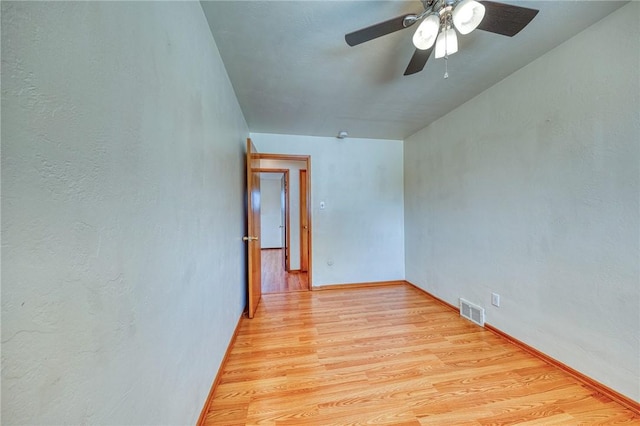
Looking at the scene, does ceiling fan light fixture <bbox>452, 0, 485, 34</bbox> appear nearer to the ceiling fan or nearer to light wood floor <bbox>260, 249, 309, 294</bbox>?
the ceiling fan

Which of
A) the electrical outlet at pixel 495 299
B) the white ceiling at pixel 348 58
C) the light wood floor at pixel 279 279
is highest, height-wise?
the white ceiling at pixel 348 58

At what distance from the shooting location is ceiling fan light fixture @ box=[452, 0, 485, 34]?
1090mm

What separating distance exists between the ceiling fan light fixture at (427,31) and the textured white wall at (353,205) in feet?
7.40

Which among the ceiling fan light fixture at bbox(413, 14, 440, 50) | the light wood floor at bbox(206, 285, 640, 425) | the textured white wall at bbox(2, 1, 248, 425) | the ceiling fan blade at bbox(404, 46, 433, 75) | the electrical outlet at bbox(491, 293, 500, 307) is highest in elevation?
the ceiling fan blade at bbox(404, 46, 433, 75)

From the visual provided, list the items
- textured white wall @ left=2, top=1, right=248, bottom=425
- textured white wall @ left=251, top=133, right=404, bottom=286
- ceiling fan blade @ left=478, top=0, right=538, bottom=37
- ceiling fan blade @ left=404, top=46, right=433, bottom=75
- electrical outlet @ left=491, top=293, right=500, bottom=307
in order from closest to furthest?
textured white wall @ left=2, top=1, right=248, bottom=425, ceiling fan blade @ left=478, top=0, right=538, bottom=37, ceiling fan blade @ left=404, top=46, right=433, bottom=75, electrical outlet @ left=491, top=293, right=500, bottom=307, textured white wall @ left=251, top=133, right=404, bottom=286

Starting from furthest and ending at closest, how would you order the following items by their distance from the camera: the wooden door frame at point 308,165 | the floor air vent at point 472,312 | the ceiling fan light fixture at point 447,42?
the wooden door frame at point 308,165, the floor air vent at point 472,312, the ceiling fan light fixture at point 447,42

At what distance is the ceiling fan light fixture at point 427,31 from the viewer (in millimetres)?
1187

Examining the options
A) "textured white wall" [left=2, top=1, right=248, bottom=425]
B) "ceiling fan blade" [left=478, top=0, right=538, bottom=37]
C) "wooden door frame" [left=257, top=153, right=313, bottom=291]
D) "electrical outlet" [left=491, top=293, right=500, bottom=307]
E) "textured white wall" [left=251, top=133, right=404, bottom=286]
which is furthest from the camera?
"textured white wall" [left=251, top=133, right=404, bottom=286]

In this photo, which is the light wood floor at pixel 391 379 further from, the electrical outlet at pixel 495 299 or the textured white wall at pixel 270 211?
the textured white wall at pixel 270 211

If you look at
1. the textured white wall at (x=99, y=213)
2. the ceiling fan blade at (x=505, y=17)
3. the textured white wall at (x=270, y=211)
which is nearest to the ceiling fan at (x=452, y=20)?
the ceiling fan blade at (x=505, y=17)

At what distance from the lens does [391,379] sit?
1.63m

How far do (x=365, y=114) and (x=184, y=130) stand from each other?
6.99 feet

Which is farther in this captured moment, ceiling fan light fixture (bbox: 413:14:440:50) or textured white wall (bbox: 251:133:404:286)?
textured white wall (bbox: 251:133:404:286)

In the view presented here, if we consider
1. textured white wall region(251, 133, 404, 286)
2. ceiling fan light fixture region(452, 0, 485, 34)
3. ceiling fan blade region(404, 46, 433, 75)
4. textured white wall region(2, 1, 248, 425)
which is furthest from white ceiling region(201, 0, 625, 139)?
textured white wall region(251, 133, 404, 286)
